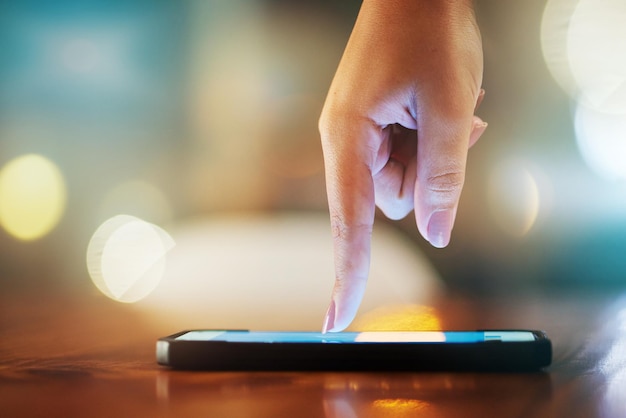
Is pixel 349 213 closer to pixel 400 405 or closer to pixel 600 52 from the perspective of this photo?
pixel 400 405

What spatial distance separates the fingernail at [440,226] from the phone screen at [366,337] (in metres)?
0.16

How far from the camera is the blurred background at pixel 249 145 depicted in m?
1.42

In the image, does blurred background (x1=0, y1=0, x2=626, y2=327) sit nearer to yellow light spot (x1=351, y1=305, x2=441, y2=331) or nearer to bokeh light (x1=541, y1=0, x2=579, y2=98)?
bokeh light (x1=541, y1=0, x2=579, y2=98)

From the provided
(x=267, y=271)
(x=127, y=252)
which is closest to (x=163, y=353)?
(x=267, y=271)

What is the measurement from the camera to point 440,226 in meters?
0.60

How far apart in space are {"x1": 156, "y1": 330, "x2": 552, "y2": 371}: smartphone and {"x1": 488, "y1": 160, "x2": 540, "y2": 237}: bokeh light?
3.52 feet

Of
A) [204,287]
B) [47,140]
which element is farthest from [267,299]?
[47,140]

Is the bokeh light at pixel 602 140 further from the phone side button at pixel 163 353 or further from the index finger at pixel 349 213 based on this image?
the phone side button at pixel 163 353

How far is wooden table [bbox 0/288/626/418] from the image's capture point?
1.08ft

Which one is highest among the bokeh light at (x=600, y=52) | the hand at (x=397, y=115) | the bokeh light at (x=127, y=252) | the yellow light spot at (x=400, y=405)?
the bokeh light at (x=600, y=52)

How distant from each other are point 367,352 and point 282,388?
0.23 feet

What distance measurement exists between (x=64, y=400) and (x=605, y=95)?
1.43 meters

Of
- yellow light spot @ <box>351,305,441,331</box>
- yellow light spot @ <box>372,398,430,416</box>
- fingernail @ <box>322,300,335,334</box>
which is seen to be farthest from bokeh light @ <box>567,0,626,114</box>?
yellow light spot @ <box>372,398,430,416</box>

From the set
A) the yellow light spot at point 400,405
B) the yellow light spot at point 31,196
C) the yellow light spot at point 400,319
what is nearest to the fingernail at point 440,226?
the yellow light spot at point 400,319
